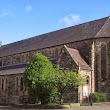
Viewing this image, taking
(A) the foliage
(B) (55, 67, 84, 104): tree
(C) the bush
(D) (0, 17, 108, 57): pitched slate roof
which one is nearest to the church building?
(D) (0, 17, 108, 57): pitched slate roof

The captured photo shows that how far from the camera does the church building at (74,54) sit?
40719 millimetres

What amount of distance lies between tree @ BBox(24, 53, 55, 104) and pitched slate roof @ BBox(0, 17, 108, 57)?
31.3 ft

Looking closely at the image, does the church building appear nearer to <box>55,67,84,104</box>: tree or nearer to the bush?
the bush

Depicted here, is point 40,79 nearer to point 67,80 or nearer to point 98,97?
point 67,80

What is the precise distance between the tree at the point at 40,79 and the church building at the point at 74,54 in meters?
3.52

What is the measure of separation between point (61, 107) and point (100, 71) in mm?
12908

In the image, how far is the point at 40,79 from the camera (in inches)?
1443

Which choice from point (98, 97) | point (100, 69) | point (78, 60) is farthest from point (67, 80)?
point (100, 69)

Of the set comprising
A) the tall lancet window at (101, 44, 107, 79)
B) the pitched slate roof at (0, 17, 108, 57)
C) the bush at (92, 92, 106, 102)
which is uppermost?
the pitched slate roof at (0, 17, 108, 57)

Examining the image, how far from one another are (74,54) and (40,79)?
25.2 ft

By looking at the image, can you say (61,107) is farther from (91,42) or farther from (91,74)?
(91,42)

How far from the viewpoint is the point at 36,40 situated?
59469mm

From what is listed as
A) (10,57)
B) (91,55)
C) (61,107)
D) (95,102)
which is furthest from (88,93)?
(10,57)

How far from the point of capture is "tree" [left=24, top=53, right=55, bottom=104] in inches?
→ 1406
